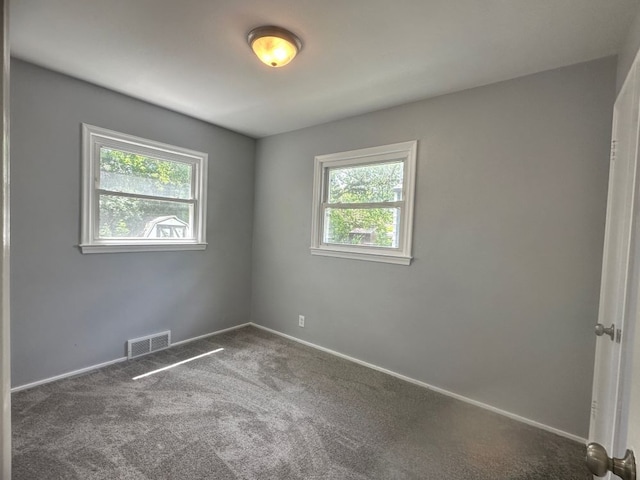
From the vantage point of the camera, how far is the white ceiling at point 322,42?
1622mm

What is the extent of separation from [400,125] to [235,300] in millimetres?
2848

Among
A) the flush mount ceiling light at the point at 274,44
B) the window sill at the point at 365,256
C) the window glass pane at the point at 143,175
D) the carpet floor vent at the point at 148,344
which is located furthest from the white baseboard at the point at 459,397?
the flush mount ceiling light at the point at 274,44

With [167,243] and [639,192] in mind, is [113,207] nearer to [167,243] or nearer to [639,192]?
[167,243]

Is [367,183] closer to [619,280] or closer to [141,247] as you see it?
[619,280]

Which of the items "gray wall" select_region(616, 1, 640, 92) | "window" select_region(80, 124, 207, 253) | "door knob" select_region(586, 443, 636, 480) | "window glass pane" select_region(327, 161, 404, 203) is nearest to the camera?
"door knob" select_region(586, 443, 636, 480)

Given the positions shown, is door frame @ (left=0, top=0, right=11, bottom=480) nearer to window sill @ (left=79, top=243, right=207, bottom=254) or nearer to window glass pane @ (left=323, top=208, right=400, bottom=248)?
window sill @ (left=79, top=243, right=207, bottom=254)

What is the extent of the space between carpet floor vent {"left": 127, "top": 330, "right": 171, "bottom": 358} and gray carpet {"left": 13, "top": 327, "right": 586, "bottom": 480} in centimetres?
18

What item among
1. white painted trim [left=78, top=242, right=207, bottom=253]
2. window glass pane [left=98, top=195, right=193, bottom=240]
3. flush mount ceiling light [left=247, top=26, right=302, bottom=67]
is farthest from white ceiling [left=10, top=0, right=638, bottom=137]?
white painted trim [left=78, top=242, right=207, bottom=253]

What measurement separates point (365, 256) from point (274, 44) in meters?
1.96

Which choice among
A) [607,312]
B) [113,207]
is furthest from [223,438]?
[607,312]

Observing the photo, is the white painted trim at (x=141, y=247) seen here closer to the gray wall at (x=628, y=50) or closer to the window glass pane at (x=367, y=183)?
the window glass pane at (x=367, y=183)

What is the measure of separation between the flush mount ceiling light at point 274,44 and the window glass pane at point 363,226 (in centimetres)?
162

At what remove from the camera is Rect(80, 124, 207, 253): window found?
268 centimetres

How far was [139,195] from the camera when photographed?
2.99 m
